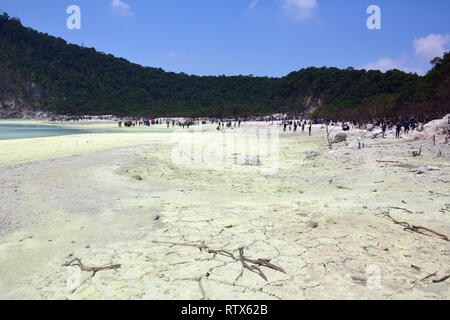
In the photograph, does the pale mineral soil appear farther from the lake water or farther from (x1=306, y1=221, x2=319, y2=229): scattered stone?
the lake water

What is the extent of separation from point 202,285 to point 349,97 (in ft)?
294

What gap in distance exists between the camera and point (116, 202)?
7152mm

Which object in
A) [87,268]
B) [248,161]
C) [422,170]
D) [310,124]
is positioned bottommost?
[87,268]

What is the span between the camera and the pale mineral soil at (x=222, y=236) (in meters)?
3.42

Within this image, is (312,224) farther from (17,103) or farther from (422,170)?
(17,103)

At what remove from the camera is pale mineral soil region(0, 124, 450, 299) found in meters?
3.42

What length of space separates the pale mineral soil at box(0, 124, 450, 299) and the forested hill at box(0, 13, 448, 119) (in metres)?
71.7

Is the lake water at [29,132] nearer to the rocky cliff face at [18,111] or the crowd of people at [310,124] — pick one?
the crowd of people at [310,124]

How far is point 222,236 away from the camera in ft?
16.2

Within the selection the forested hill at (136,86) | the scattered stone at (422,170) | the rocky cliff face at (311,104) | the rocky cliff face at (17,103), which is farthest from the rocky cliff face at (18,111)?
the scattered stone at (422,170)

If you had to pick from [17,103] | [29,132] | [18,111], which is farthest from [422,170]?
[17,103]

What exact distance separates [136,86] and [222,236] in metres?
158

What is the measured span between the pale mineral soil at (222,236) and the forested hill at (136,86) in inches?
2824
